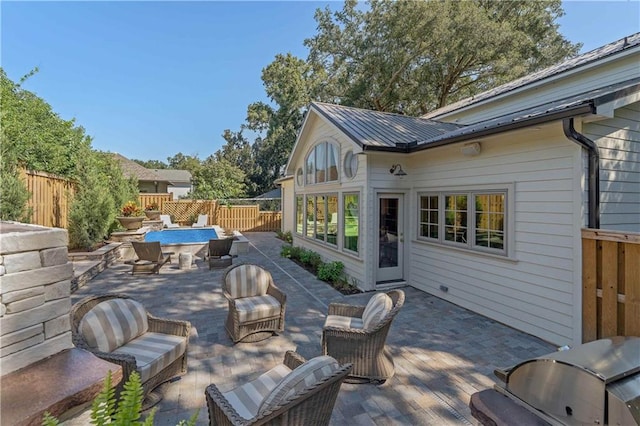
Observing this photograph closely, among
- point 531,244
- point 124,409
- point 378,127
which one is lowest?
point 124,409

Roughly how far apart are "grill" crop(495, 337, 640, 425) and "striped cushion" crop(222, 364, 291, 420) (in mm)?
1834

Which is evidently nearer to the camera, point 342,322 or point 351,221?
point 342,322

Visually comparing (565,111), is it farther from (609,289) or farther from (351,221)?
(351,221)

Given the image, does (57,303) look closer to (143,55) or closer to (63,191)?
(63,191)

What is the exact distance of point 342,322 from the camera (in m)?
4.04

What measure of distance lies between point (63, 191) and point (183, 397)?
369 inches

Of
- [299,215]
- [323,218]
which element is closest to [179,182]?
[299,215]

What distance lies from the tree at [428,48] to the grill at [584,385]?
59.4ft

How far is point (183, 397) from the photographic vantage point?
10.7 ft

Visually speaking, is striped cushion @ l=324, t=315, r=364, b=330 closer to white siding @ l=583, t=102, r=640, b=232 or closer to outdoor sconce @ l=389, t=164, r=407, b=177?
white siding @ l=583, t=102, r=640, b=232

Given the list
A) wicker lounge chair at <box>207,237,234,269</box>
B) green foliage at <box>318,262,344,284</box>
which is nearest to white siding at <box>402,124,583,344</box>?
green foliage at <box>318,262,344,284</box>

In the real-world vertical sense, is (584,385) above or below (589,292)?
above

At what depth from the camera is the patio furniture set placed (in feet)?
6.59

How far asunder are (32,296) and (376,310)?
123 inches
